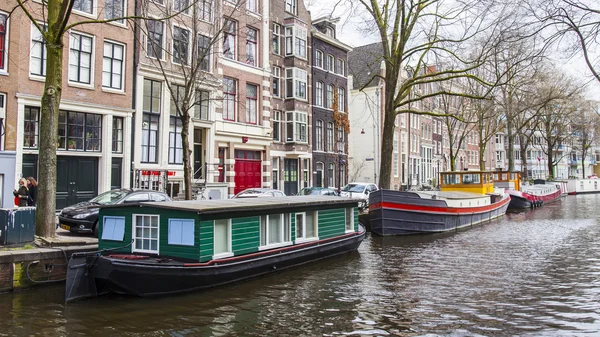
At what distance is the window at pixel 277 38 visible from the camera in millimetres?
34719

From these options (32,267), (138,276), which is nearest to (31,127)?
(32,267)

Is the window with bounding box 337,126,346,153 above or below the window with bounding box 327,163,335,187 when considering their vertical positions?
above

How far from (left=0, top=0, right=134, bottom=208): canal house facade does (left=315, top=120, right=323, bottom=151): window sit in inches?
679

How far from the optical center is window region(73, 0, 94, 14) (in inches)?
870

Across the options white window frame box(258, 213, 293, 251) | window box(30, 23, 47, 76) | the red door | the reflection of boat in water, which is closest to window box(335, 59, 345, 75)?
the red door

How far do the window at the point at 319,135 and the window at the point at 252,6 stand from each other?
9979 mm

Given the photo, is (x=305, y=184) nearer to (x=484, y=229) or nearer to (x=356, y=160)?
(x=356, y=160)

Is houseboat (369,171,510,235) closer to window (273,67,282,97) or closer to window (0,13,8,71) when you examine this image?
window (273,67,282,97)

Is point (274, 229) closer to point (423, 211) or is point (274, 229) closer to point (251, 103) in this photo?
point (423, 211)

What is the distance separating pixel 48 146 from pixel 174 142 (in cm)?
1321

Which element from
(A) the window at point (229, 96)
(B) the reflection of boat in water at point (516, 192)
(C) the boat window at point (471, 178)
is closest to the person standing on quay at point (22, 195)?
(A) the window at point (229, 96)

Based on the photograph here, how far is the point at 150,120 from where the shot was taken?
25266mm

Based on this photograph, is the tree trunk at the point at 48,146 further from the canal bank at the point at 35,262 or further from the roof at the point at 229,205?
the roof at the point at 229,205

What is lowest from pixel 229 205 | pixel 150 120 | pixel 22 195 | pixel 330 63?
pixel 229 205
